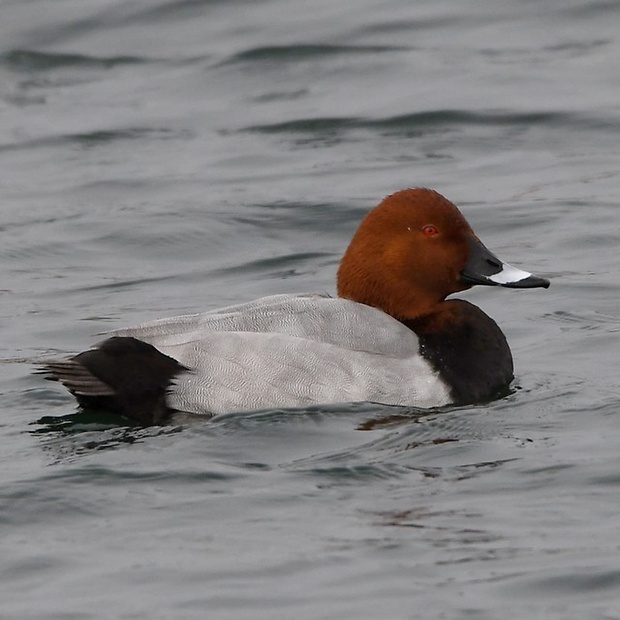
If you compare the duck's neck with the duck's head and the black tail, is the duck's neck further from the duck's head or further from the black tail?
the black tail

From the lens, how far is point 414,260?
7.26 metres

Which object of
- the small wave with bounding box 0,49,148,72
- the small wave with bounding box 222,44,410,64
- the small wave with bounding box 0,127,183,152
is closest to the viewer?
the small wave with bounding box 0,127,183,152

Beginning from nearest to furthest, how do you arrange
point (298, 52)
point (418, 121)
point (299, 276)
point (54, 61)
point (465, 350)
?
1. point (465, 350)
2. point (299, 276)
3. point (418, 121)
4. point (298, 52)
5. point (54, 61)

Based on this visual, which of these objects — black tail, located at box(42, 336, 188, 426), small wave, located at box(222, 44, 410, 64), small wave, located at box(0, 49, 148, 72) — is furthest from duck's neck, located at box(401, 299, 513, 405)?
small wave, located at box(0, 49, 148, 72)

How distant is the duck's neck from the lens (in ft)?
23.1

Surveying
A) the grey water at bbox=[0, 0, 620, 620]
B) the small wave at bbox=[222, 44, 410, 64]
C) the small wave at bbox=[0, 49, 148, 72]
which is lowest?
the grey water at bbox=[0, 0, 620, 620]

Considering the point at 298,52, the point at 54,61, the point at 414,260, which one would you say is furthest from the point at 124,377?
the point at 54,61

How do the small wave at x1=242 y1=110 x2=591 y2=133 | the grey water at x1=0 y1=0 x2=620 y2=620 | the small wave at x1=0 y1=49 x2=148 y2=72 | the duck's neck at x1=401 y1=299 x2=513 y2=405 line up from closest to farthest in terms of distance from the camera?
the grey water at x1=0 y1=0 x2=620 y2=620 < the duck's neck at x1=401 y1=299 x2=513 y2=405 < the small wave at x1=242 y1=110 x2=591 y2=133 < the small wave at x1=0 y1=49 x2=148 y2=72

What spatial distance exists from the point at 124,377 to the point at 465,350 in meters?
1.51

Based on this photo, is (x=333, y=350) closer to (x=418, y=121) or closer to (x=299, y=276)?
(x=299, y=276)

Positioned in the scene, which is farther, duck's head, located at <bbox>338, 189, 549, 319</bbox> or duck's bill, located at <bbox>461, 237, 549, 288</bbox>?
duck's bill, located at <bbox>461, 237, 549, 288</bbox>

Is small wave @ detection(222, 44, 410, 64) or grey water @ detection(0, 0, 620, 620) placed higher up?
small wave @ detection(222, 44, 410, 64)

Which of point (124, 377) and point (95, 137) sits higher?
point (95, 137)

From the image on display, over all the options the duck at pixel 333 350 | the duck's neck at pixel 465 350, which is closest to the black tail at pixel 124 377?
the duck at pixel 333 350
